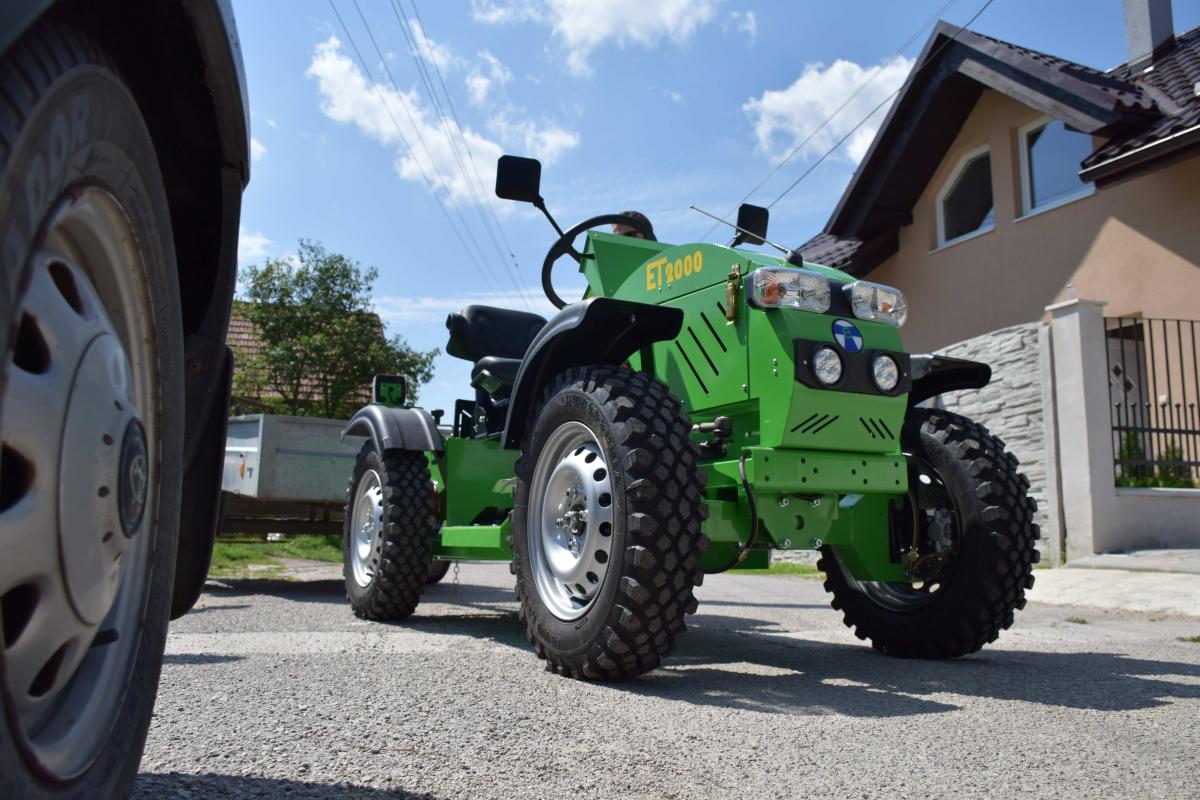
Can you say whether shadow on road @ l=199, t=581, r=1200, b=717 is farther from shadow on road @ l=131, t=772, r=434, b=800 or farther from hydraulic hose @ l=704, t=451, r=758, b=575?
shadow on road @ l=131, t=772, r=434, b=800

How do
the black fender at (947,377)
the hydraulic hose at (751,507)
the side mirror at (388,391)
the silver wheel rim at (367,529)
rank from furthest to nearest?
1. the side mirror at (388,391)
2. the silver wheel rim at (367,529)
3. the black fender at (947,377)
4. the hydraulic hose at (751,507)

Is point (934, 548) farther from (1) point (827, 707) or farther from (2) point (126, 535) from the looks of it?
(2) point (126, 535)

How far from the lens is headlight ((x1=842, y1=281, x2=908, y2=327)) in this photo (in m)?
3.58

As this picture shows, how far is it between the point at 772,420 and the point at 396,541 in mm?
2360

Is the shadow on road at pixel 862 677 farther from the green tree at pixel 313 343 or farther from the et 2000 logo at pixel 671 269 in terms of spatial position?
the green tree at pixel 313 343

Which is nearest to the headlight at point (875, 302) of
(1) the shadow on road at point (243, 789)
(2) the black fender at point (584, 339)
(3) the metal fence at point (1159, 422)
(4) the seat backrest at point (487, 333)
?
(2) the black fender at point (584, 339)

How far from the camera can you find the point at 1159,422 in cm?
883

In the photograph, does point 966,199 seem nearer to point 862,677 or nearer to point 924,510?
point 924,510

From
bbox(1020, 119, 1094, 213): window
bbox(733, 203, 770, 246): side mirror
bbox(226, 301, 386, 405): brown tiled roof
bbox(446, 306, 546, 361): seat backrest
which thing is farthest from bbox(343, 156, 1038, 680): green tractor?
bbox(226, 301, 386, 405): brown tiled roof

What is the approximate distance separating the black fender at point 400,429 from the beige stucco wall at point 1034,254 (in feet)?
26.7

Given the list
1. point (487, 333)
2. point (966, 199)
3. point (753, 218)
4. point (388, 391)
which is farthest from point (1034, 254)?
point (388, 391)

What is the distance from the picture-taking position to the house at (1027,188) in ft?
32.7

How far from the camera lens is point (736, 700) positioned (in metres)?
2.91

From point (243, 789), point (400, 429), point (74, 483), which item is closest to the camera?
point (74, 483)
